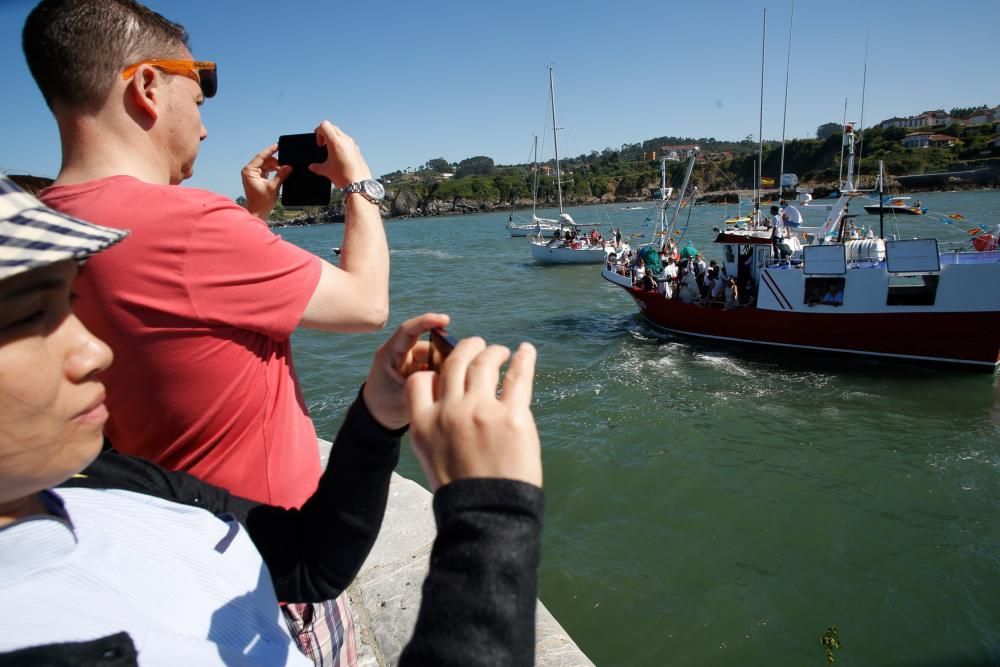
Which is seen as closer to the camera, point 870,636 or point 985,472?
point 870,636

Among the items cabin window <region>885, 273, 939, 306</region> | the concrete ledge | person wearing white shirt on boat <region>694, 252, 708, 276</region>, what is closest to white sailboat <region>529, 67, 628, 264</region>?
person wearing white shirt on boat <region>694, 252, 708, 276</region>

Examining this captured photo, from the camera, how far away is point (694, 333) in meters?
16.4

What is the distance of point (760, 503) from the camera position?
8039 mm

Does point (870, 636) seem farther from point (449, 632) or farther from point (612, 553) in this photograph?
point (449, 632)

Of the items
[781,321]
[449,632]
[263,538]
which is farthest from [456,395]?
[781,321]

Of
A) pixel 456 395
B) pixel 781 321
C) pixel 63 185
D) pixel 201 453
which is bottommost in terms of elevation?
pixel 781 321

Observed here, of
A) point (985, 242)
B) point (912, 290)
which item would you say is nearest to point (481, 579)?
point (912, 290)

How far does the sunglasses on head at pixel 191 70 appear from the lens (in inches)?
49.8

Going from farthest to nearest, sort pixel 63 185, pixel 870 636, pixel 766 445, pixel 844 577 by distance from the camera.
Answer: pixel 766 445, pixel 844 577, pixel 870 636, pixel 63 185

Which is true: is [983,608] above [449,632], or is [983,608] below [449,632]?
below

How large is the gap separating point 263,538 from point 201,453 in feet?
0.77

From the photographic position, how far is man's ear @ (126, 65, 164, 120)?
127 cm

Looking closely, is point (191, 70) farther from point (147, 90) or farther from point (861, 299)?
point (861, 299)

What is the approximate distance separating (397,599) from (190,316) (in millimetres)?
2349
